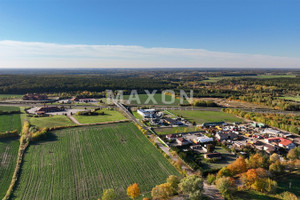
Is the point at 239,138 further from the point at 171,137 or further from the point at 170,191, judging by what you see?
the point at 170,191

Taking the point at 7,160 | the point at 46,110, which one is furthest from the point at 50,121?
the point at 7,160

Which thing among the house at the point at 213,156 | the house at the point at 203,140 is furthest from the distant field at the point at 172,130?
the house at the point at 213,156

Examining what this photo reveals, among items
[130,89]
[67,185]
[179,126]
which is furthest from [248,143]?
[130,89]

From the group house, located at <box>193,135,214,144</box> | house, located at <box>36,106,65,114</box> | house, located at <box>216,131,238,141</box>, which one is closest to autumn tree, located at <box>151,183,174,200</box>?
house, located at <box>193,135,214,144</box>

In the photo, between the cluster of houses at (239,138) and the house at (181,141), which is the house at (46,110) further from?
the house at (181,141)

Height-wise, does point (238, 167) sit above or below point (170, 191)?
above

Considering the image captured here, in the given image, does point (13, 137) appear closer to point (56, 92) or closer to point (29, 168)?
point (29, 168)
